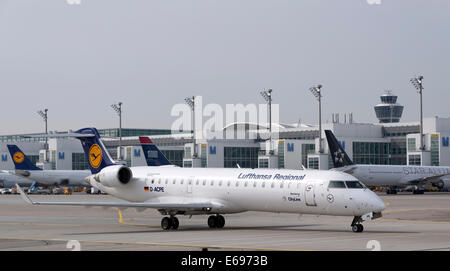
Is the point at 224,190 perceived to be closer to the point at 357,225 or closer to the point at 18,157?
the point at 357,225

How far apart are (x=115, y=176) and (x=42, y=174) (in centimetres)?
7897

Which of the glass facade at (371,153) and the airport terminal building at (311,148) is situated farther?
the glass facade at (371,153)

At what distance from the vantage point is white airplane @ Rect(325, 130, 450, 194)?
92438mm

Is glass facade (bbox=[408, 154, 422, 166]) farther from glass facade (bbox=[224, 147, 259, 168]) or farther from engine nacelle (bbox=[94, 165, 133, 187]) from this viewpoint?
engine nacelle (bbox=[94, 165, 133, 187])

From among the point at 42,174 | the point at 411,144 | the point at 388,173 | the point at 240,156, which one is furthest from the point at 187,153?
the point at 388,173

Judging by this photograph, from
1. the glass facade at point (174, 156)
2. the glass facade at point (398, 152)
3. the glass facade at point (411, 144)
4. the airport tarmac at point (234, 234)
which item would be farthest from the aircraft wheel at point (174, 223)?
the glass facade at point (174, 156)

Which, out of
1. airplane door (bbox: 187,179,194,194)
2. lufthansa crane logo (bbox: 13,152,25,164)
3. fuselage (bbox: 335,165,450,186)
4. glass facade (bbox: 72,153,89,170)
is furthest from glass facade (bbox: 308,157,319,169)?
airplane door (bbox: 187,179,194,194)

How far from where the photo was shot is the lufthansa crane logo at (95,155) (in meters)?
41.2

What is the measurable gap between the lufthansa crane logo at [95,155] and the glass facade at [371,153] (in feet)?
285

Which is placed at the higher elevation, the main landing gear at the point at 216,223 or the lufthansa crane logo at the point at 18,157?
the lufthansa crane logo at the point at 18,157

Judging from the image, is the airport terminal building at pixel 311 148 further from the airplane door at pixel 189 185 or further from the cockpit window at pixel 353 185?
the cockpit window at pixel 353 185

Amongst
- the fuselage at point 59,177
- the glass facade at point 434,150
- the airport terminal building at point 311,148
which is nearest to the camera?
the glass facade at point 434,150
